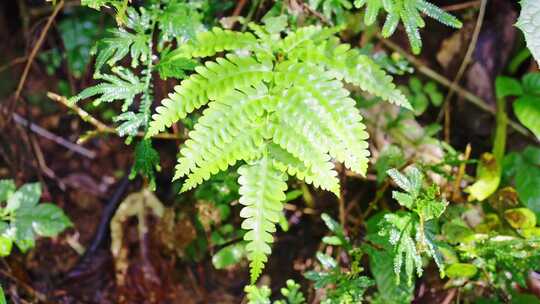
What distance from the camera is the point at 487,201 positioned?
95.7 inches

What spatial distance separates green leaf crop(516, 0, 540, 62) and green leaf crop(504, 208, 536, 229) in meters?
0.63

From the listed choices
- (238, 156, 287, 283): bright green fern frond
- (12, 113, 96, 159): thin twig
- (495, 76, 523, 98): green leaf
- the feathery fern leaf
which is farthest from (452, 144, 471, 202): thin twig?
(12, 113, 96, 159): thin twig

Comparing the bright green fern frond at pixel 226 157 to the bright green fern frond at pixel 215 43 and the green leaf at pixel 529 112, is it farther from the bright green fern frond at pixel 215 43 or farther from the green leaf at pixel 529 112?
the green leaf at pixel 529 112

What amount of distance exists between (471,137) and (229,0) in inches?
56.8

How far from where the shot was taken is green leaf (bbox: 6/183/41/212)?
8.02 ft

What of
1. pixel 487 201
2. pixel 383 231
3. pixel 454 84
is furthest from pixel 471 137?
pixel 383 231

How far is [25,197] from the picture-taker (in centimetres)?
248

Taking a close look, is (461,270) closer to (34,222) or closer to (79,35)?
(34,222)

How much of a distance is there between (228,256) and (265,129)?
2.86ft

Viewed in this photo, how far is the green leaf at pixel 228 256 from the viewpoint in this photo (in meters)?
2.49

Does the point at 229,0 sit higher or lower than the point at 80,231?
higher

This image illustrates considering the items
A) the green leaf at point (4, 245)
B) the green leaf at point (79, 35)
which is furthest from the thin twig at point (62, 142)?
the green leaf at point (4, 245)

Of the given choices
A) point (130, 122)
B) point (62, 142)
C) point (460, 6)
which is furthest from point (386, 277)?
point (62, 142)

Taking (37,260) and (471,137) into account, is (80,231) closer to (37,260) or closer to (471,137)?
(37,260)
